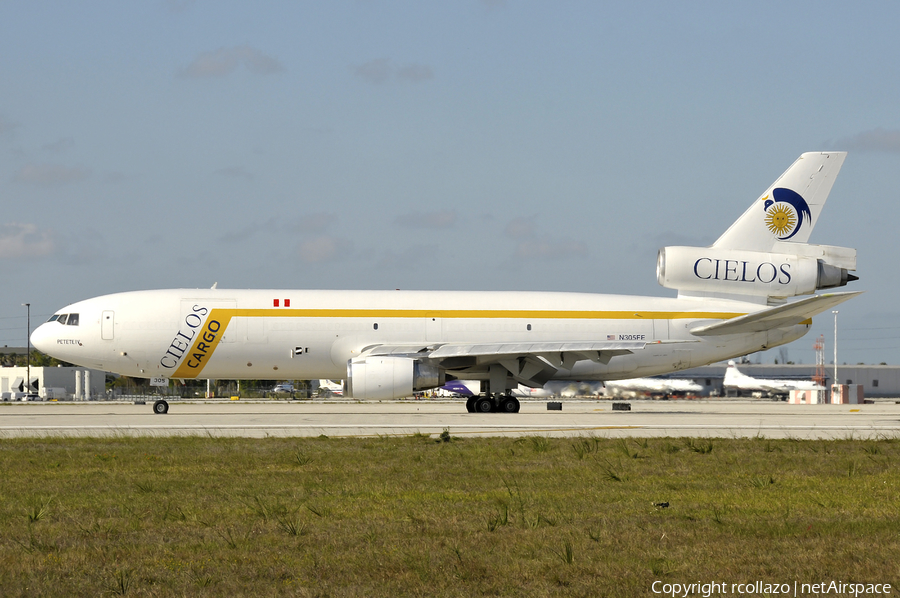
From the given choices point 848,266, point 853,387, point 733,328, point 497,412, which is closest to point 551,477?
point 497,412

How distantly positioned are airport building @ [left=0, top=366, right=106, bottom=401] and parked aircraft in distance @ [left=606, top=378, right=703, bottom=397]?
43.0 metres

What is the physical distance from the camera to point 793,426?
25.5 metres

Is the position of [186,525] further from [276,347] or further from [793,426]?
[276,347]

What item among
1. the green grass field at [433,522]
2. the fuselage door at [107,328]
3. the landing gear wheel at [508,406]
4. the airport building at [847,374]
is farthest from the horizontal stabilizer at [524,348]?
the airport building at [847,374]

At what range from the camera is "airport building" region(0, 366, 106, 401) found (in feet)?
254

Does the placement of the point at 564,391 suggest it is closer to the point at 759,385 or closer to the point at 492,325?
the point at 759,385

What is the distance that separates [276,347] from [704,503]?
78.6 feet

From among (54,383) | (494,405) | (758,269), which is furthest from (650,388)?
(54,383)

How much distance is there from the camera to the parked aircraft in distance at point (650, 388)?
6838 centimetres

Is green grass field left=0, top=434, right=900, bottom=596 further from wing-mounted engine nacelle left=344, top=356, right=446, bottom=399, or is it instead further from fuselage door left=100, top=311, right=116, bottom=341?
fuselage door left=100, top=311, right=116, bottom=341

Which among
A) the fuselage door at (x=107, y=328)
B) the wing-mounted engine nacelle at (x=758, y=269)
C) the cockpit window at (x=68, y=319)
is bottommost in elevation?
the fuselage door at (x=107, y=328)

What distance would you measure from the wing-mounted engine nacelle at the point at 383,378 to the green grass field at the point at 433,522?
46.9 feet

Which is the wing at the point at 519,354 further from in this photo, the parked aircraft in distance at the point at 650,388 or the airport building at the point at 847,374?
the airport building at the point at 847,374

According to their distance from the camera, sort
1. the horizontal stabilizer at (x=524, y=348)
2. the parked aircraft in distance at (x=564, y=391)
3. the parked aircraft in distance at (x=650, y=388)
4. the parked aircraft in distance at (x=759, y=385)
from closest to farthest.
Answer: the horizontal stabilizer at (x=524, y=348)
the parked aircraft in distance at (x=564, y=391)
the parked aircraft in distance at (x=650, y=388)
the parked aircraft in distance at (x=759, y=385)
